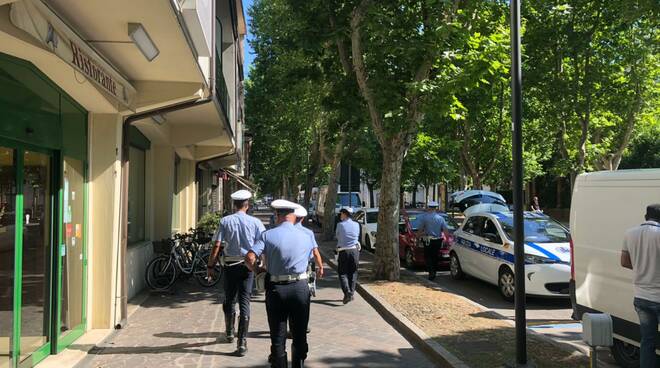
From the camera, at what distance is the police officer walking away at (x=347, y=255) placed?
9.65m

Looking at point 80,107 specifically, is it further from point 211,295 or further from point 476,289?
point 476,289

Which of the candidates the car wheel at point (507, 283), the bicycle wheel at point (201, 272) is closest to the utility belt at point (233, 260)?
the bicycle wheel at point (201, 272)

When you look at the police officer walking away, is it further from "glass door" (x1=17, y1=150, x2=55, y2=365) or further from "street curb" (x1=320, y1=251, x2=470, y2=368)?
"glass door" (x1=17, y1=150, x2=55, y2=365)

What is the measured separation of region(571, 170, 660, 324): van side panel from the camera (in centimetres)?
548

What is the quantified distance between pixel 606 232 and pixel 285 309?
3.46 metres

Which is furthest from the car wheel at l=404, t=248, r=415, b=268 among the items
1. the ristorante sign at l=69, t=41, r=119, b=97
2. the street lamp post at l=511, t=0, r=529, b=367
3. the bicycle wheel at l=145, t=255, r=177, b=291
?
the ristorante sign at l=69, t=41, r=119, b=97

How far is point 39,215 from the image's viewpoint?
576cm

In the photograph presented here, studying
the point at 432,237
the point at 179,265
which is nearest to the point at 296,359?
the point at 179,265

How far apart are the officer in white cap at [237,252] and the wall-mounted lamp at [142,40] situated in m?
1.88

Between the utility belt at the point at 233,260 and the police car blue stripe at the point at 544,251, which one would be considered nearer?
the utility belt at the point at 233,260

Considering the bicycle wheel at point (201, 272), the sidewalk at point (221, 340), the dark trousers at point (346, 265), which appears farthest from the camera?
the bicycle wheel at point (201, 272)

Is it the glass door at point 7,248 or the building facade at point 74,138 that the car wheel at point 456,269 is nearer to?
the building facade at point 74,138

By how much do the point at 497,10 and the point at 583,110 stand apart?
11009mm

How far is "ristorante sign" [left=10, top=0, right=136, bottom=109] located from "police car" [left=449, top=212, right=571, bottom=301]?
22.7 feet
